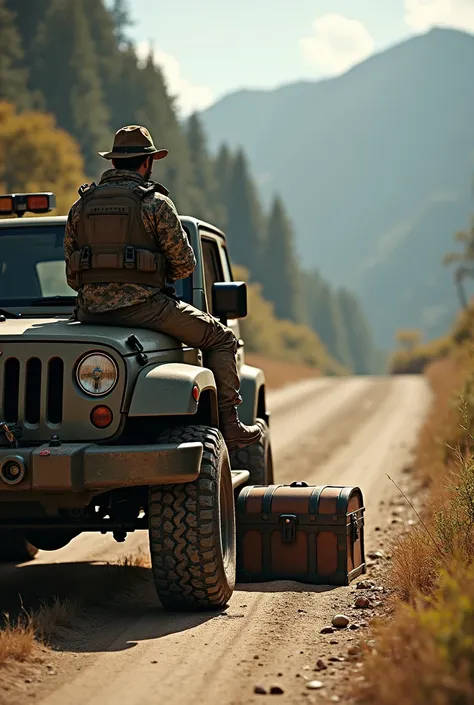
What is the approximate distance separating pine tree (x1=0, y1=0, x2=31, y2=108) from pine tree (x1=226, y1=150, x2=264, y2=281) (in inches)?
1809

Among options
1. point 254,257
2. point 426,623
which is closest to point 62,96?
point 254,257

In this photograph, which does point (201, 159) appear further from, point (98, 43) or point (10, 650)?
point (10, 650)

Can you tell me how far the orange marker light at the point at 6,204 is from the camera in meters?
8.00

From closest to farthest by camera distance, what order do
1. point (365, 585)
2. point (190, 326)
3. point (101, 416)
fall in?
point (101, 416) < point (190, 326) < point (365, 585)

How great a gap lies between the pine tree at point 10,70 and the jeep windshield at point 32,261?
55475mm

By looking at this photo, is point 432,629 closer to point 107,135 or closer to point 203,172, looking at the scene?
point 107,135

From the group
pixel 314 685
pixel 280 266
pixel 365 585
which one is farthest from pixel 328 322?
pixel 314 685

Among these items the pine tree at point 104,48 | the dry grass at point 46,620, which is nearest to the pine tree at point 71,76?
the pine tree at point 104,48

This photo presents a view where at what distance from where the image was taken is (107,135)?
247 feet

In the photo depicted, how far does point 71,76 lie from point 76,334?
2822 inches

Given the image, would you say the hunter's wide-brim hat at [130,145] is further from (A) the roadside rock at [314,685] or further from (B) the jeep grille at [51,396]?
(A) the roadside rock at [314,685]

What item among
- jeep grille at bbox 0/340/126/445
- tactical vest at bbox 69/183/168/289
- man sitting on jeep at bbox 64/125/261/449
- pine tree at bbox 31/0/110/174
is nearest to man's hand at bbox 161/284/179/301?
man sitting on jeep at bbox 64/125/261/449

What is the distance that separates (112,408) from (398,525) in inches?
185

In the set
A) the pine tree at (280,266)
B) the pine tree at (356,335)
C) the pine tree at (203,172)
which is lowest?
the pine tree at (356,335)
